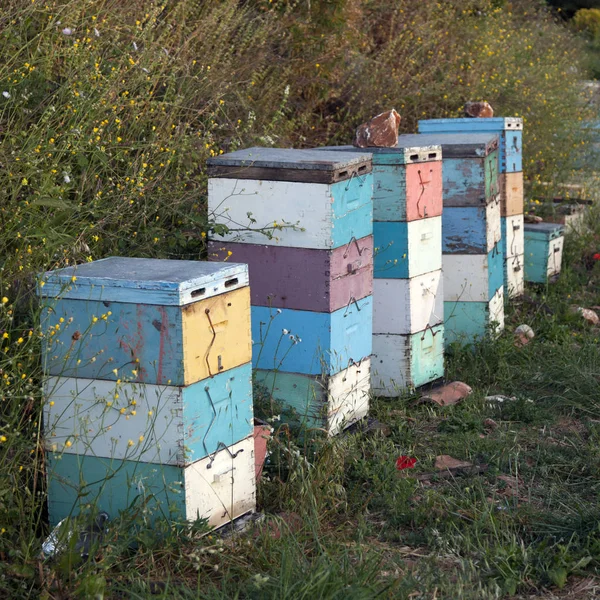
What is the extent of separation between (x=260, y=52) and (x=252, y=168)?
3207 mm

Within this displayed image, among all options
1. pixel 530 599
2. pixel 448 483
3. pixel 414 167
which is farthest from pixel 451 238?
pixel 530 599

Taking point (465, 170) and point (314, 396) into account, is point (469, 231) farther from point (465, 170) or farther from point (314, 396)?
point (314, 396)

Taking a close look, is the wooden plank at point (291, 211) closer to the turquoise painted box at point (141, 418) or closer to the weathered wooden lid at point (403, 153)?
the weathered wooden lid at point (403, 153)

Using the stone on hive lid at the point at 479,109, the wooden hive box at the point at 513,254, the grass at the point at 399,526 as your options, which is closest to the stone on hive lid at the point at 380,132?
the grass at the point at 399,526

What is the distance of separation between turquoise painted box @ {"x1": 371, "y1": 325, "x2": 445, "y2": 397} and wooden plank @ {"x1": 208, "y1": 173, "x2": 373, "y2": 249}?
0.87 meters

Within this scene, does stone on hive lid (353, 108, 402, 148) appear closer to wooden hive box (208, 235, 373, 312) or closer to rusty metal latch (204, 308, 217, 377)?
wooden hive box (208, 235, 373, 312)

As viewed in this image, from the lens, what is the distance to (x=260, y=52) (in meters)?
7.05

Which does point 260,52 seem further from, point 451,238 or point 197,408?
point 197,408

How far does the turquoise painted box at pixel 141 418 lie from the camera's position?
312cm

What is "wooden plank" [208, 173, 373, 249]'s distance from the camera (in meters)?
4.00

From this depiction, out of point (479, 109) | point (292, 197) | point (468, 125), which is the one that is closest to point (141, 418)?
point (292, 197)

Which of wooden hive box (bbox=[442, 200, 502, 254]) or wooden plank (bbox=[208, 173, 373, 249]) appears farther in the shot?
wooden hive box (bbox=[442, 200, 502, 254])

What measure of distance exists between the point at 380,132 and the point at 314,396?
5.26 ft

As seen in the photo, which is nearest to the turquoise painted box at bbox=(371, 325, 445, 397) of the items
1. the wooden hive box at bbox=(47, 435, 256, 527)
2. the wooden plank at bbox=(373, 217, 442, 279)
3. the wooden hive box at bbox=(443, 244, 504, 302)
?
the wooden plank at bbox=(373, 217, 442, 279)
